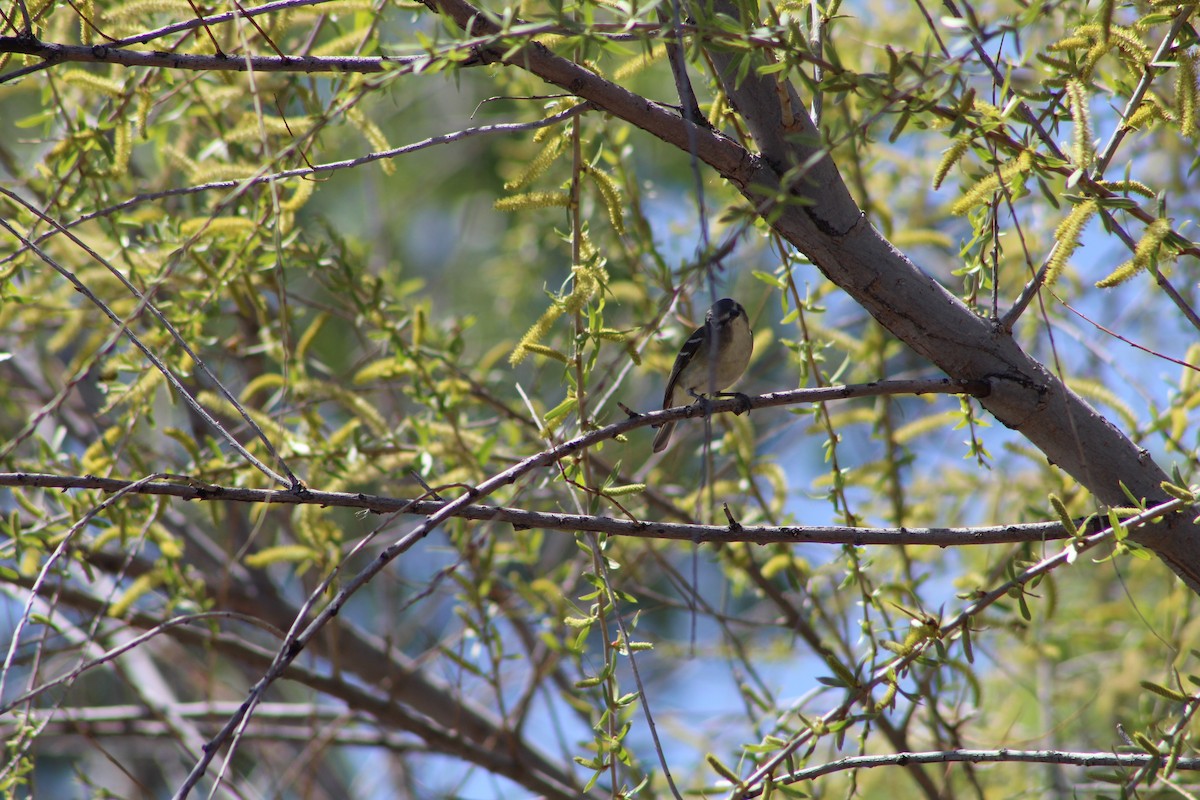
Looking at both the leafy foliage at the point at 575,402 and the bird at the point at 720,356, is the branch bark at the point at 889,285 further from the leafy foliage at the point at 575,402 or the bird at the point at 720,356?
the bird at the point at 720,356

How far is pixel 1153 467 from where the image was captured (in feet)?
6.81

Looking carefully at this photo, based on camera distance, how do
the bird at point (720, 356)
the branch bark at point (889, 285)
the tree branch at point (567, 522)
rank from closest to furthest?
the tree branch at point (567, 522) → the branch bark at point (889, 285) → the bird at point (720, 356)

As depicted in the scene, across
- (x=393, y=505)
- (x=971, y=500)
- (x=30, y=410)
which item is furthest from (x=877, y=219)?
(x=30, y=410)

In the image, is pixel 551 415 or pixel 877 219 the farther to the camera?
pixel 877 219

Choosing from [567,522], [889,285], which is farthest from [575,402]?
[889,285]

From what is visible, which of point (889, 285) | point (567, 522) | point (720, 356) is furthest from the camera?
point (720, 356)

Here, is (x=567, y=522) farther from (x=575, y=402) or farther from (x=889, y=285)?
(x=889, y=285)

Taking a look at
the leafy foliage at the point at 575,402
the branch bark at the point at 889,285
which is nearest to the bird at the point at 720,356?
the leafy foliage at the point at 575,402

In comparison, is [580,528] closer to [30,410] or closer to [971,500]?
[971,500]

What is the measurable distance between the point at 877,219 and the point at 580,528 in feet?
8.03

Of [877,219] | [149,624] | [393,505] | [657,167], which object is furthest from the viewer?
[657,167]

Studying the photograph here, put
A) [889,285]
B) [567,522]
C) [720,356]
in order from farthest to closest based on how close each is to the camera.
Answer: [720,356] → [889,285] → [567,522]

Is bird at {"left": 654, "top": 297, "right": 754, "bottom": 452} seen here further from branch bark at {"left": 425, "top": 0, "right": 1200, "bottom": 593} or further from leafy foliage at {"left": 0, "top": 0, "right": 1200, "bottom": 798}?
branch bark at {"left": 425, "top": 0, "right": 1200, "bottom": 593}

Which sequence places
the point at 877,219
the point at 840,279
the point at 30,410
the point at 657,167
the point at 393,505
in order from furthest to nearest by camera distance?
the point at 657,167, the point at 30,410, the point at 877,219, the point at 840,279, the point at 393,505
